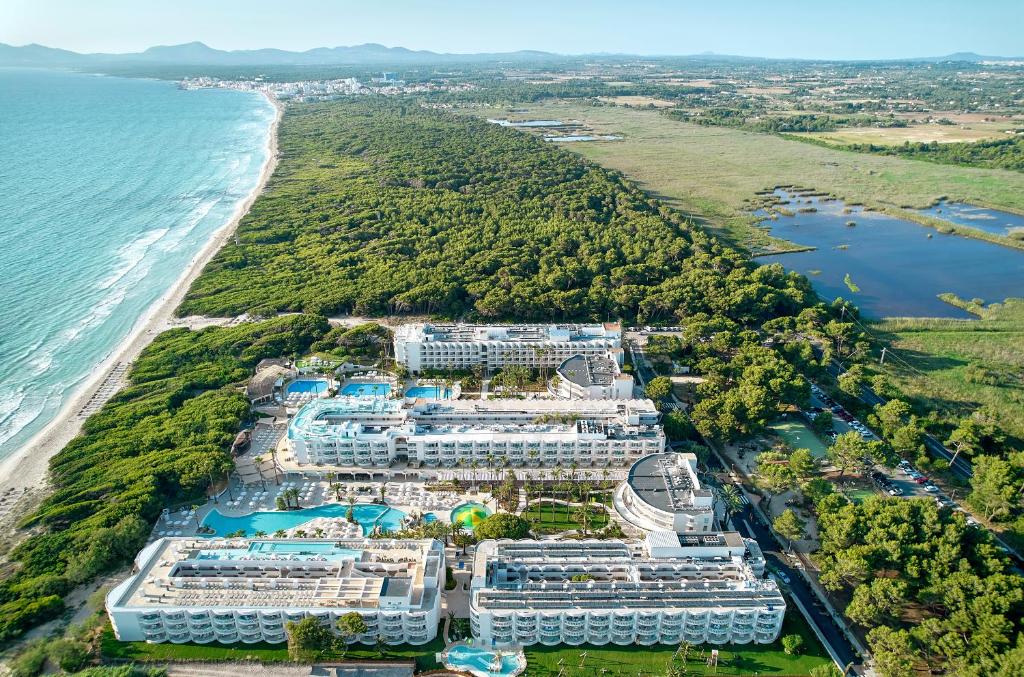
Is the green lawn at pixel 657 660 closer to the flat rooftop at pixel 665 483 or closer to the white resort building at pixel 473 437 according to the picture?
the flat rooftop at pixel 665 483

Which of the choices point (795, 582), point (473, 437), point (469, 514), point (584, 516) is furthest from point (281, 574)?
point (795, 582)

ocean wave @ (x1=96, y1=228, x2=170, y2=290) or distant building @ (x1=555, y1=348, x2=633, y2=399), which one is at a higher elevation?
ocean wave @ (x1=96, y1=228, x2=170, y2=290)

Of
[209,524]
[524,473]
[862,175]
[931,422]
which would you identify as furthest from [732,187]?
[209,524]

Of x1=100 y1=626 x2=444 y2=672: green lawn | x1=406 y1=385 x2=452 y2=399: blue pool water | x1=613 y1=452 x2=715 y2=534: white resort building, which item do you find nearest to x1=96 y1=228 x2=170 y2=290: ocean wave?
x1=406 y1=385 x2=452 y2=399: blue pool water

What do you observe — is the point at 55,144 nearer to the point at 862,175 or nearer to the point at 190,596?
the point at 190,596

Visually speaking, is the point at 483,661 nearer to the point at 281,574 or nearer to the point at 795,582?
the point at 281,574

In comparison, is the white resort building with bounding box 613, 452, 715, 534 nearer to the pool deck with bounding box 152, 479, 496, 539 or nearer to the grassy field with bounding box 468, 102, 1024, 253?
the pool deck with bounding box 152, 479, 496, 539
